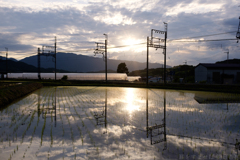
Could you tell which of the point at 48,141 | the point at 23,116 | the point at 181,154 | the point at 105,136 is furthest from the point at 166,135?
the point at 23,116

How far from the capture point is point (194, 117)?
11820 millimetres

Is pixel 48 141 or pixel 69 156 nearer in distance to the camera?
pixel 69 156

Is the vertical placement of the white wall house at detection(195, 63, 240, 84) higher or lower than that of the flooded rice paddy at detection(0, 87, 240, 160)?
higher

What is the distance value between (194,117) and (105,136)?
630 cm

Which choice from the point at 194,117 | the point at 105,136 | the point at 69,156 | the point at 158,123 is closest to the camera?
the point at 69,156

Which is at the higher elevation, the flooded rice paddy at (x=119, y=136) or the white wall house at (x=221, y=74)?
the white wall house at (x=221, y=74)

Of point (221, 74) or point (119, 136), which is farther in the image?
point (221, 74)

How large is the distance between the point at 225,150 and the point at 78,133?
19.4 feet

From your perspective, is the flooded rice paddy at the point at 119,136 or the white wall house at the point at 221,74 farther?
the white wall house at the point at 221,74

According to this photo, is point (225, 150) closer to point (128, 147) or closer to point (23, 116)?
point (128, 147)

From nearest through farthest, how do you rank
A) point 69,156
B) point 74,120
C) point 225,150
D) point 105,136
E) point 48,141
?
point 69,156
point 225,150
point 48,141
point 105,136
point 74,120

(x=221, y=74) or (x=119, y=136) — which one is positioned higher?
(x=221, y=74)

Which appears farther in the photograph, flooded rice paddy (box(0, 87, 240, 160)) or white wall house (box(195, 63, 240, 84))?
white wall house (box(195, 63, 240, 84))

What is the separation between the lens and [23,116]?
476 inches
